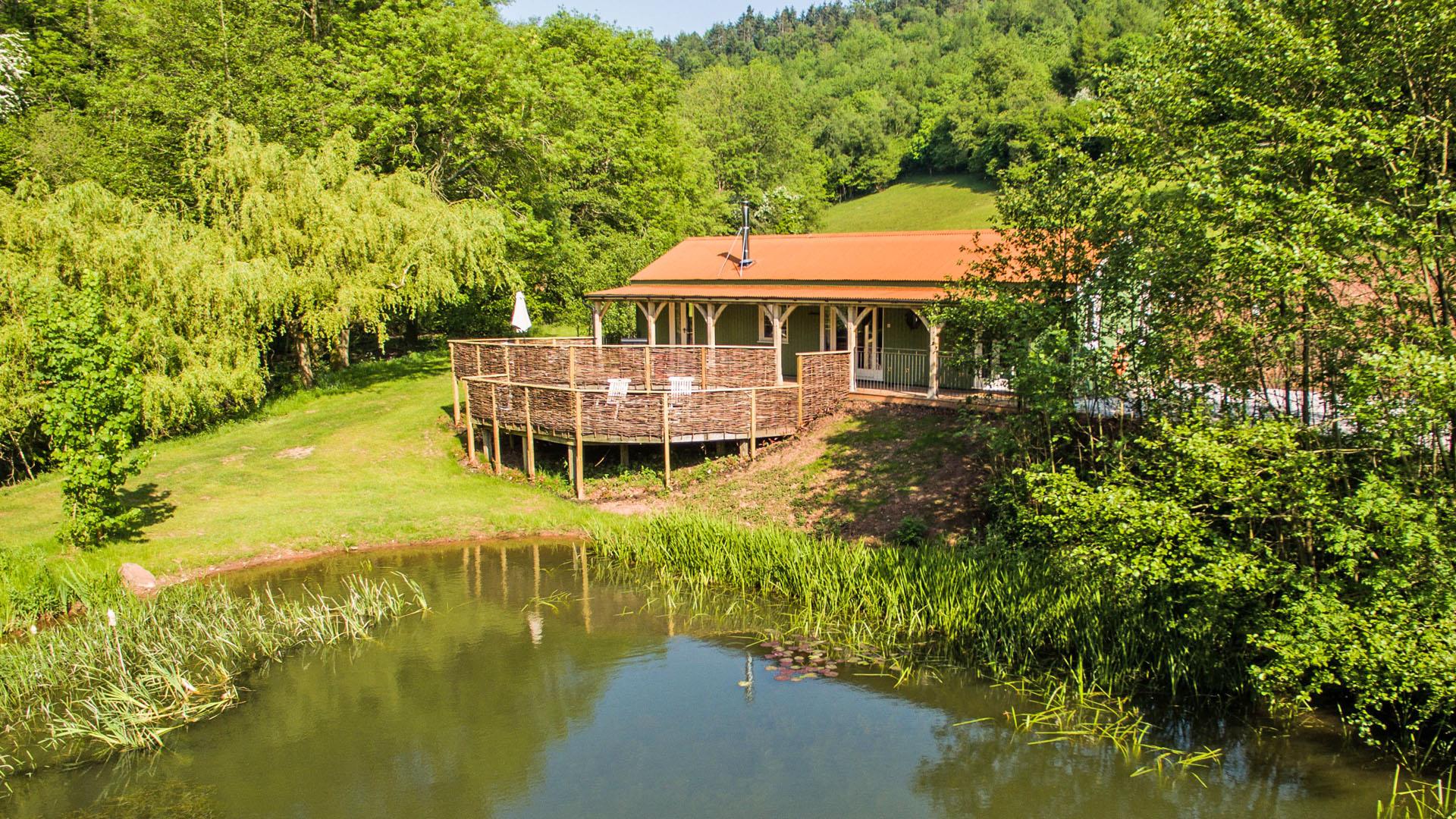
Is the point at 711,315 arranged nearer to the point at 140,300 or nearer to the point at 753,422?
the point at 753,422

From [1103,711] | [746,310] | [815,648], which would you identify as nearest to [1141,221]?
[1103,711]

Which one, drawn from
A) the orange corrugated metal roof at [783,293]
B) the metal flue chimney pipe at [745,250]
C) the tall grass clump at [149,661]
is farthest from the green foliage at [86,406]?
the metal flue chimney pipe at [745,250]

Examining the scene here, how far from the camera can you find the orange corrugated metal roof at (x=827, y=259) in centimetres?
2366

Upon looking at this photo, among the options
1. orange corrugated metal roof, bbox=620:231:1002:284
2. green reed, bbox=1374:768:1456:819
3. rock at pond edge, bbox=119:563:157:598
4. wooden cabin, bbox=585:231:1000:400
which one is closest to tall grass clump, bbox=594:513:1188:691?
green reed, bbox=1374:768:1456:819

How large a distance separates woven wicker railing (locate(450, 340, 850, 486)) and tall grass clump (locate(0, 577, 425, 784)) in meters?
6.33

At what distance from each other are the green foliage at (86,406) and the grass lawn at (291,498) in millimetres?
798

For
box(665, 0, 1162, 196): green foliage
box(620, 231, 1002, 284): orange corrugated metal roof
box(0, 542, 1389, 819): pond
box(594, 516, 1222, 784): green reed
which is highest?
box(665, 0, 1162, 196): green foliage

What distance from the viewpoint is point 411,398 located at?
26.7 meters

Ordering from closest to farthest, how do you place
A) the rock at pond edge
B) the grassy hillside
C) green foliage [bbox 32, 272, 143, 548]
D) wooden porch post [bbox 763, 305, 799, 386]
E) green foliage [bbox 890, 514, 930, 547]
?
green foliage [bbox 32, 272, 143, 548] → the rock at pond edge → green foliage [bbox 890, 514, 930, 547] → wooden porch post [bbox 763, 305, 799, 386] → the grassy hillside

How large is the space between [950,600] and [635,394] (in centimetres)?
942

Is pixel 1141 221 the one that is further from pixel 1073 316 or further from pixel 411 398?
pixel 411 398

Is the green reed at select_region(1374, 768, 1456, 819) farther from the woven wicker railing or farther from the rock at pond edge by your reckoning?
the rock at pond edge

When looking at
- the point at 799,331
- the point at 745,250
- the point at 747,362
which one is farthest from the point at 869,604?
the point at 745,250

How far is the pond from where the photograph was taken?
30.8 feet
